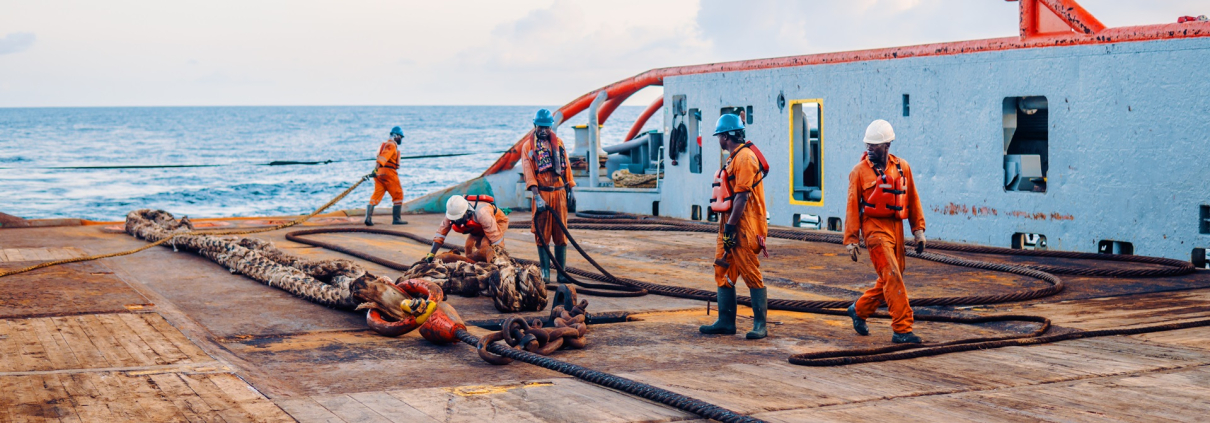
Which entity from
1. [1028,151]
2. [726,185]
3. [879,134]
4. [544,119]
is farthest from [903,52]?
[726,185]

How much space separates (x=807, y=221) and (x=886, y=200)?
8.30 meters

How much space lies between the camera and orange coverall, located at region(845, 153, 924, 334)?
22.6 ft

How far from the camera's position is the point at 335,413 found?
486cm

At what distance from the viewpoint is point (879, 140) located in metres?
7.03

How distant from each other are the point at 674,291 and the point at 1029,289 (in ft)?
10.3

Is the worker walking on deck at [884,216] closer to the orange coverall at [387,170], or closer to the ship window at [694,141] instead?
the ship window at [694,141]

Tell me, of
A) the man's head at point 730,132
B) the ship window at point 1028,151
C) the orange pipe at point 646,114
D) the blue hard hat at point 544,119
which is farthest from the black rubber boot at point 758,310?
the orange pipe at point 646,114

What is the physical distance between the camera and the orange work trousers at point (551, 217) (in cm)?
1012

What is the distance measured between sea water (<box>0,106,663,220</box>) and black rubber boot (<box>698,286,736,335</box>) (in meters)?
10.4

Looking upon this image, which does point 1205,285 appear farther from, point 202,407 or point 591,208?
point 591,208

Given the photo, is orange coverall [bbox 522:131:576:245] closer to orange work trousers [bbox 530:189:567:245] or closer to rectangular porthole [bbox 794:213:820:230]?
orange work trousers [bbox 530:189:567:245]

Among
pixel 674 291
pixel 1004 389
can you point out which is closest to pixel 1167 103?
pixel 674 291

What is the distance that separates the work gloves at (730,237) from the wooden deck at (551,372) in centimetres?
66

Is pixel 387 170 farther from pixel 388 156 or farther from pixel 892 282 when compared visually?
pixel 892 282
